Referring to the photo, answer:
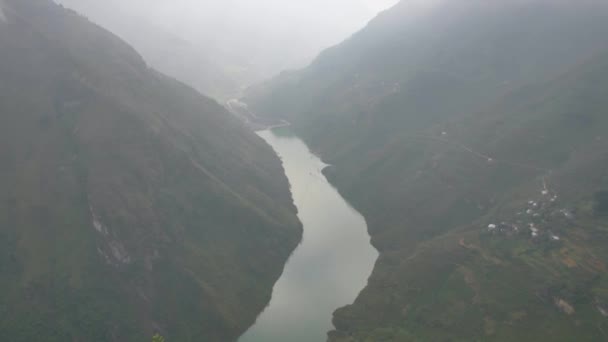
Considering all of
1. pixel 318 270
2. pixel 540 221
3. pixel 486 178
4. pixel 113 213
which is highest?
pixel 486 178

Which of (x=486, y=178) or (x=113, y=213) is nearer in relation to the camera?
(x=113, y=213)

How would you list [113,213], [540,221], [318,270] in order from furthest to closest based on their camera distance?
[318,270]
[540,221]
[113,213]

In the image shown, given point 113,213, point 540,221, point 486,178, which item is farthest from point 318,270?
point 486,178

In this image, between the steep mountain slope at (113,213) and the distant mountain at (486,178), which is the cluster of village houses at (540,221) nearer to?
the distant mountain at (486,178)

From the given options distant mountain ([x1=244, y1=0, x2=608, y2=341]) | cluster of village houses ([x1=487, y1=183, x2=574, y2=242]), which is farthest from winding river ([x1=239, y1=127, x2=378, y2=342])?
cluster of village houses ([x1=487, y1=183, x2=574, y2=242])

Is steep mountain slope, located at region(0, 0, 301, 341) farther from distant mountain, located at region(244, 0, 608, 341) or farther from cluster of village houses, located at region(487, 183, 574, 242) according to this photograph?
cluster of village houses, located at region(487, 183, 574, 242)

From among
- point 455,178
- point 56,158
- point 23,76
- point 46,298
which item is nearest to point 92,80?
point 23,76

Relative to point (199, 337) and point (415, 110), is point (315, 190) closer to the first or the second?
point (415, 110)

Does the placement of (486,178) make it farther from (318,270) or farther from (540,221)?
(318,270)
